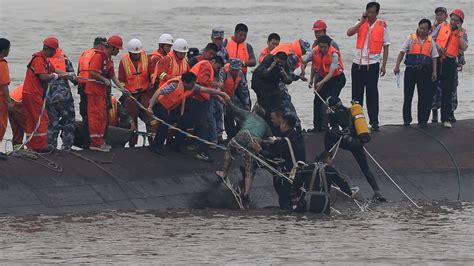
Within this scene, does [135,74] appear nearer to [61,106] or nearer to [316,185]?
[61,106]

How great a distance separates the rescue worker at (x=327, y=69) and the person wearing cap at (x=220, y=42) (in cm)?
168

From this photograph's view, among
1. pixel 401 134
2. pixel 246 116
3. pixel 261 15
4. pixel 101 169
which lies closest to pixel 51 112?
pixel 101 169

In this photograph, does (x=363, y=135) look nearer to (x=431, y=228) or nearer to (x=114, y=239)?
(x=431, y=228)

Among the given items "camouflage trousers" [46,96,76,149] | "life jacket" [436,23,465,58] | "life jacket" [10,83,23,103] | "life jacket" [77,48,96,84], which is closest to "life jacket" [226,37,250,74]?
"life jacket" [77,48,96,84]

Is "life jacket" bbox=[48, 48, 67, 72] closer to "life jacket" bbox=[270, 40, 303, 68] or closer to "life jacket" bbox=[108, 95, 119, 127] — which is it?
"life jacket" bbox=[108, 95, 119, 127]

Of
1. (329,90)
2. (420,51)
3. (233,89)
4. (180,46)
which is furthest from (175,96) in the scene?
(420,51)

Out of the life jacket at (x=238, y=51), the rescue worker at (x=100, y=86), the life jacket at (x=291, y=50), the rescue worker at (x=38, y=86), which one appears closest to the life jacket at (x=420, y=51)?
the life jacket at (x=291, y=50)

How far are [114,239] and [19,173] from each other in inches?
107

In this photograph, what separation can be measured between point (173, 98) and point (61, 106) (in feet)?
6.27

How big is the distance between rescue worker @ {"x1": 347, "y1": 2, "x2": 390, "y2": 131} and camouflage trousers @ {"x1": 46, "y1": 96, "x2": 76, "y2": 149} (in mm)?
5943

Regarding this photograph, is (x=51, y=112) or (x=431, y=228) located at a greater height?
(x=51, y=112)

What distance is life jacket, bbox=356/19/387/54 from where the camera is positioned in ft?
82.2

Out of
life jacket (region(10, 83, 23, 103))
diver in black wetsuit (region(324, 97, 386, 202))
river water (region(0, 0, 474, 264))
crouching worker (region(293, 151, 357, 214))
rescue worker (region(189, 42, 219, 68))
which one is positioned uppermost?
rescue worker (region(189, 42, 219, 68))

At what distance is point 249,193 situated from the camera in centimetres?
2275
